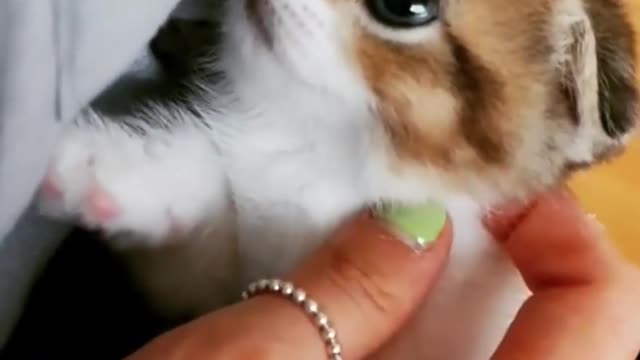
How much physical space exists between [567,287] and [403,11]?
0.27 m

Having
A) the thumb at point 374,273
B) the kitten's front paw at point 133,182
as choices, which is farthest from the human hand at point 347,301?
the kitten's front paw at point 133,182

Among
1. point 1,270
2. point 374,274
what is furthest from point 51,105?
point 374,274

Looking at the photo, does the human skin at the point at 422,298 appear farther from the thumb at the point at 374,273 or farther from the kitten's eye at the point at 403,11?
the kitten's eye at the point at 403,11

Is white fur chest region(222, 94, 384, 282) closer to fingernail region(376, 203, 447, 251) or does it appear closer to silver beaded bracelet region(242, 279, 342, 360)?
fingernail region(376, 203, 447, 251)

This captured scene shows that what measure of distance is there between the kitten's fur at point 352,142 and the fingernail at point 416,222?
3 cm

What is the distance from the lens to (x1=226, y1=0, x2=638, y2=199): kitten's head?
0.83 m

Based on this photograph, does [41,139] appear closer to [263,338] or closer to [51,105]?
[51,105]

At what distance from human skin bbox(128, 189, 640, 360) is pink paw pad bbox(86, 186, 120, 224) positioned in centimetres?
16

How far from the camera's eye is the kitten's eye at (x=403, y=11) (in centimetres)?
82

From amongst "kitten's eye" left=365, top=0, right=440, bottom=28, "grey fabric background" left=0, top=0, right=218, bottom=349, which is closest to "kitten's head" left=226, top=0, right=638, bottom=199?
"kitten's eye" left=365, top=0, right=440, bottom=28

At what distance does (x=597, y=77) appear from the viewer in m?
0.87

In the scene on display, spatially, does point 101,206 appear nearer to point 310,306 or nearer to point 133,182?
point 133,182

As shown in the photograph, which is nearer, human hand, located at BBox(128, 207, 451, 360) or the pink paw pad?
human hand, located at BBox(128, 207, 451, 360)

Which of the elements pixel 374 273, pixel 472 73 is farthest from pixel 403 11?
pixel 374 273
